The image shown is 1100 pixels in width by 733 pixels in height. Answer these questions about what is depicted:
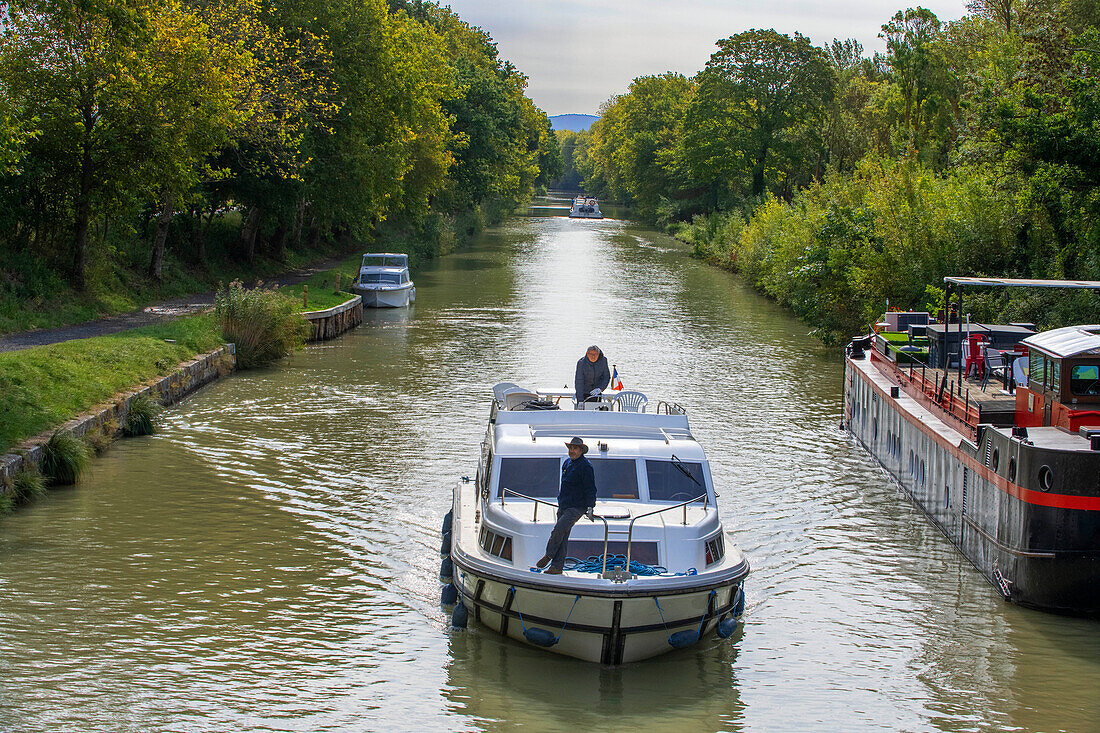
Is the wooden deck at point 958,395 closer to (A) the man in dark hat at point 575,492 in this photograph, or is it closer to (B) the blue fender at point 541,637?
(A) the man in dark hat at point 575,492

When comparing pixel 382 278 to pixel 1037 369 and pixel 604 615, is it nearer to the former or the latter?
pixel 1037 369

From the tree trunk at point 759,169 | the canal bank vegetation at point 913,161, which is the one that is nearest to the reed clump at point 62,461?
the canal bank vegetation at point 913,161

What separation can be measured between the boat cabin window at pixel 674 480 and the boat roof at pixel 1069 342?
555 centimetres

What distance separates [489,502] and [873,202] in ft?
87.1

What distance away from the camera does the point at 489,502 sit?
540 inches

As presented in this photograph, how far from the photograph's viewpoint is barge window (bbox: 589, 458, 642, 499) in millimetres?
13922

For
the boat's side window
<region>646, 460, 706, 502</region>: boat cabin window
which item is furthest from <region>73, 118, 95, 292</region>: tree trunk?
the boat's side window

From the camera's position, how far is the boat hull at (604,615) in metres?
12.0

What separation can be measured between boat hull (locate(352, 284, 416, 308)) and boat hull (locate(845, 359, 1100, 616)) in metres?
29.2

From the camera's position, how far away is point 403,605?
47.6 ft

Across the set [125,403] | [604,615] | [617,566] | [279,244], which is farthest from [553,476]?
[279,244]

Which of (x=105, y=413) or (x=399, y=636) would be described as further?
(x=105, y=413)

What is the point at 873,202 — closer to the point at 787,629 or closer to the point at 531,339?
the point at 531,339

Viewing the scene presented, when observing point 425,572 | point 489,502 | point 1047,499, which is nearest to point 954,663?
point 1047,499
